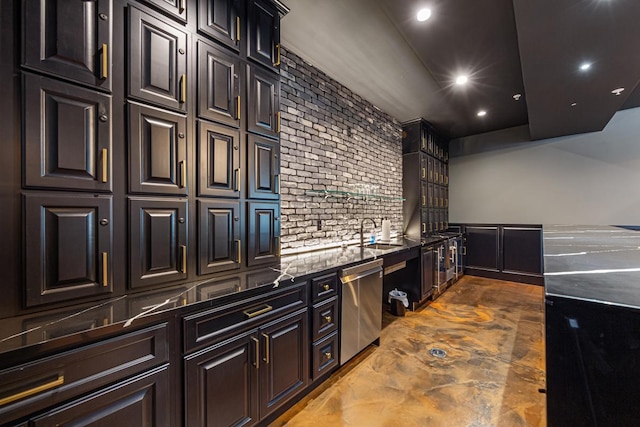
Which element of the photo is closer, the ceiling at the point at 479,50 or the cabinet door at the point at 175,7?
the cabinet door at the point at 175,7

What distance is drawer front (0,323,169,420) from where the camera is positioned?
2.64 ft

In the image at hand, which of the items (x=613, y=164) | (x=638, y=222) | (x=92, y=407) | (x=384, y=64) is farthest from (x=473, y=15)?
(x=638, y=222)

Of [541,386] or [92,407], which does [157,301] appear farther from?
[541,386]

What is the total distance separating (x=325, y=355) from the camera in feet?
6.73

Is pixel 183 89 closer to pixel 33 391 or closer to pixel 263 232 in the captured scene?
pixel 263 232

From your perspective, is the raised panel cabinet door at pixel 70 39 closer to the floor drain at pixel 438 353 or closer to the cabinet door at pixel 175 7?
the cabinet door at pixel 175 7

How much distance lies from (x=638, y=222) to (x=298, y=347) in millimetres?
6087

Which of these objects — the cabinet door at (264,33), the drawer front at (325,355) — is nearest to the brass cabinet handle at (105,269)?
the drawer front at (325,355)

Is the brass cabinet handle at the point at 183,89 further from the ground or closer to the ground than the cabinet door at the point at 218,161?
further from the ground

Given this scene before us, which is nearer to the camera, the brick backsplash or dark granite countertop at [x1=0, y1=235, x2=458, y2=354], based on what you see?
dark granite countertop at [x1=0, y1=235, x2=458, y2=354]

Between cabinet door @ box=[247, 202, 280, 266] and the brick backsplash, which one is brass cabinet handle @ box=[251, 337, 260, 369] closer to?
cabinet door @ box=[247, 202, 280, 266]

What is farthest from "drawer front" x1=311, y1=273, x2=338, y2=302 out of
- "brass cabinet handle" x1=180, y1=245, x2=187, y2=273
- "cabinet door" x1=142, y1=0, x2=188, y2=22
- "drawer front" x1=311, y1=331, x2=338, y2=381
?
"cabinet door" x1=142, y1=0, x2=188, y2=22

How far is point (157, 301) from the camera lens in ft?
4.17

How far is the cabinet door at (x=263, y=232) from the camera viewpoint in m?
1.94
